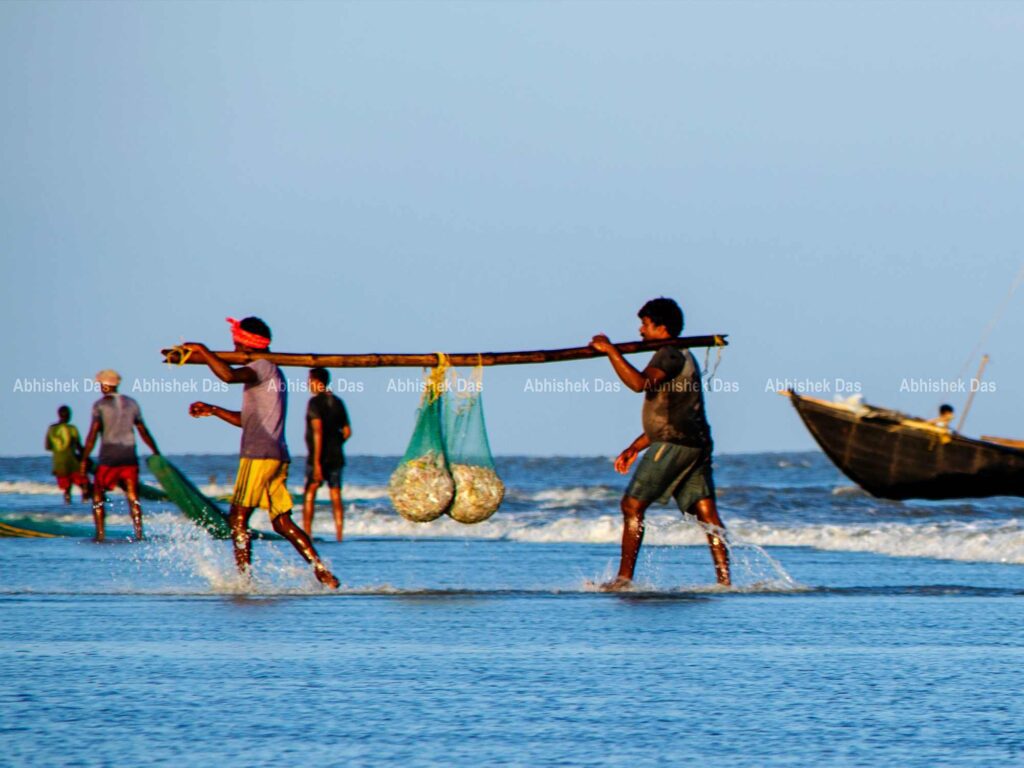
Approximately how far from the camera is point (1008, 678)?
7.09 metres

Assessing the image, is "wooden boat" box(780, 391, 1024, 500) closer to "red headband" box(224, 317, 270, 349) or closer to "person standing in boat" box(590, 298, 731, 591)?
"person standing in boat" box(590, 298, 731, 591)

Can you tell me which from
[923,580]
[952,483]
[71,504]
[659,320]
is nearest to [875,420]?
[952,483]

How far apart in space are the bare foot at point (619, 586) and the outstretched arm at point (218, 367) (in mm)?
2494

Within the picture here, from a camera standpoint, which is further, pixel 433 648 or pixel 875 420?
pixel 875 420

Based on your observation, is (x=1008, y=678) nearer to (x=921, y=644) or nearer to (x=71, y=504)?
(x=921, y=644)

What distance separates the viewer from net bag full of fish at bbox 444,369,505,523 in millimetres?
11383

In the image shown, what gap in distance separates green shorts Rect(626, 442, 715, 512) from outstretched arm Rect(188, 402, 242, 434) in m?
2.41

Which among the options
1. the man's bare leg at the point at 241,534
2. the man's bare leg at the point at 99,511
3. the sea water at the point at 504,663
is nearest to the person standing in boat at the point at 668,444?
the sea water at the point at 504,663

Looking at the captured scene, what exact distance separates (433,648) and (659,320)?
3.75 metres

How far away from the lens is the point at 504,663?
746 centimetres

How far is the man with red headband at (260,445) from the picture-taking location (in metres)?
10.8

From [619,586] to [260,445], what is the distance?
231cm

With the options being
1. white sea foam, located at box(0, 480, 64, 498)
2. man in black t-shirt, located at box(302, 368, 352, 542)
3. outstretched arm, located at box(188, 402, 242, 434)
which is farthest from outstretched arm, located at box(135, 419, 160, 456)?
white sea foam, located at box(0, 480, 64, 498)

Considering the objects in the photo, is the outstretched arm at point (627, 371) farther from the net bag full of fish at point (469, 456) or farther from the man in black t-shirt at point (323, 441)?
the man in black t-shirt at point (323, 441)
